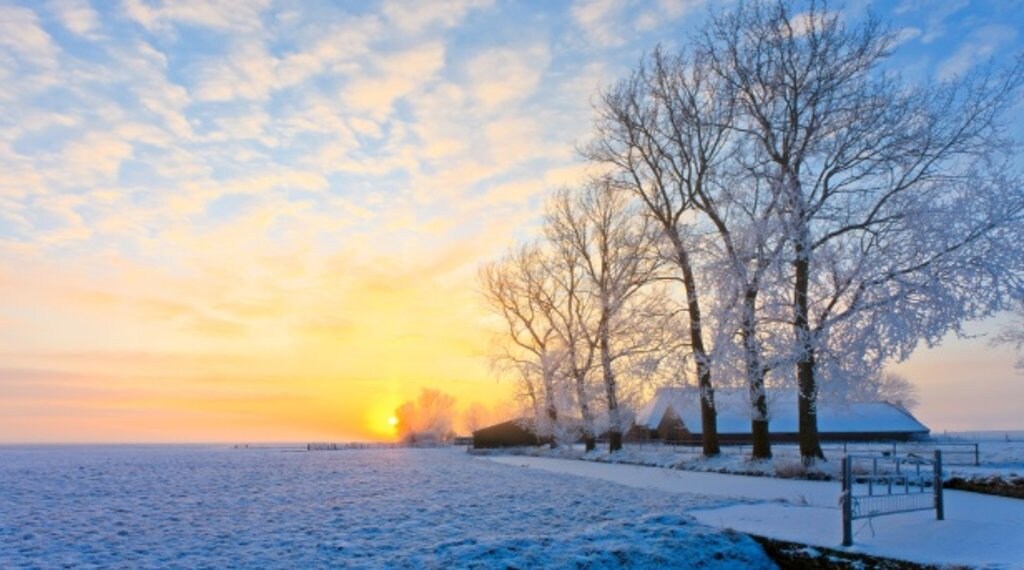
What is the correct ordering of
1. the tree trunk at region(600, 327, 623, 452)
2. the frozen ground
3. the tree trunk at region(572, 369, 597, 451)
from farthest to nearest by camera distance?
the tree trunk at region(572, 369, 597, 451) < the tree trunk at region(600, 327, 623, 452) < the frozen ground

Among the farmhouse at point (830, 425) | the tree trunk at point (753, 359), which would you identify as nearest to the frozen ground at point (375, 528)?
the tree trunk at point (753, 359)

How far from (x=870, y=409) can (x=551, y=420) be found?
30.7m

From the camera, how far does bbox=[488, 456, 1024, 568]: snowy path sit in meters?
10.8

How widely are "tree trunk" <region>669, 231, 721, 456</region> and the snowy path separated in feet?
31.3

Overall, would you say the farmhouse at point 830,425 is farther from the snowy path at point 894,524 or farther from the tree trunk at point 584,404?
the snowy path at point 894,524

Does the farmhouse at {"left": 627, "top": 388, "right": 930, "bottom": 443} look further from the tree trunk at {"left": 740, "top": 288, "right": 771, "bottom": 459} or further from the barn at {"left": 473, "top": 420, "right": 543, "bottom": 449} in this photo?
the tree trunk at {"left": 740, "top": 288, "right": 771, "bottom": 459}

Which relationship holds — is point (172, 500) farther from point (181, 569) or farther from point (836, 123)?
point (836, 123)

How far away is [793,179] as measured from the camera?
25.8 meters

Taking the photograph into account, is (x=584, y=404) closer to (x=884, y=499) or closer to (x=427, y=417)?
(x=884, y=499)

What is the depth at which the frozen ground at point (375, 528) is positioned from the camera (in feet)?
39.3

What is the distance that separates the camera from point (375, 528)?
15617 millimetres

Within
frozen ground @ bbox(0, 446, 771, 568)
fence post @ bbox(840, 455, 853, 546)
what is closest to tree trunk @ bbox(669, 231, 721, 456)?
frozen ground @ bbox(0, 446, 771, 568)

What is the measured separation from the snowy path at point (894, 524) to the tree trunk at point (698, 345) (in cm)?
953

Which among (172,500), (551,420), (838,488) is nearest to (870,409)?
(551,420)
